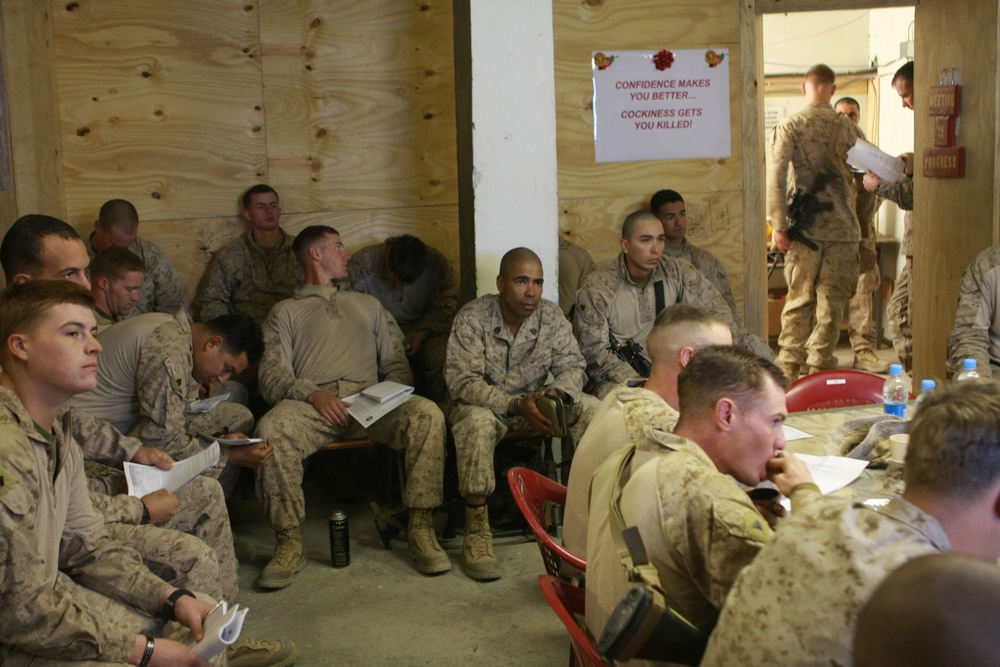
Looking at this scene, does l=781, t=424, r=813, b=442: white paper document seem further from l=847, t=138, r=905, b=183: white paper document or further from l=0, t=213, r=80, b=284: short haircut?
l=847, t=138, r=905, b=183: white paper document

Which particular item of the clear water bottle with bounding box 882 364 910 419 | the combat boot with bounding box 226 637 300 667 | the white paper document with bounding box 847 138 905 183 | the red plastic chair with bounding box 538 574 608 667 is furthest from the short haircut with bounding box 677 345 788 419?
the white paper document with bounding box 847 138 905 183

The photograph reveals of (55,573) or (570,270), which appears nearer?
(55,573)

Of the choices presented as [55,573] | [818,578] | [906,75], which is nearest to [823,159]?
[906,75]

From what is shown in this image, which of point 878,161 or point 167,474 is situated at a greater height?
point 878,161

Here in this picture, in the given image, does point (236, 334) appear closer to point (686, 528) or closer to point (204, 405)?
point (204, 405)

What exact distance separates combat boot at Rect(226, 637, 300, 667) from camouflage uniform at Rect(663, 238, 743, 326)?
3125 millimetres

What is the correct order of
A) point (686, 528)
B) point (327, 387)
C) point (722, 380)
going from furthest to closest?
point (327, 387) < point (722, 380) < point (686, 528)

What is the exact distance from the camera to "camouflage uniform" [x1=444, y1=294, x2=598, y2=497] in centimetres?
455

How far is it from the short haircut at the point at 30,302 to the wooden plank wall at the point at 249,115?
2.84 m

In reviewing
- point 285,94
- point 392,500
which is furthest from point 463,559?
point 285,94

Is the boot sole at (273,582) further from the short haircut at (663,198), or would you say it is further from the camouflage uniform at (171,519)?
the short haircut at (663,198)

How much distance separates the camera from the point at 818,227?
23.0ft

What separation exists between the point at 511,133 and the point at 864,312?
3.96 meters

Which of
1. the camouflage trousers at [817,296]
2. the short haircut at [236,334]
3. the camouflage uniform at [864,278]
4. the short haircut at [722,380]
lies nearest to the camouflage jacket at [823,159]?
the camouflage trousers at [817,296]
